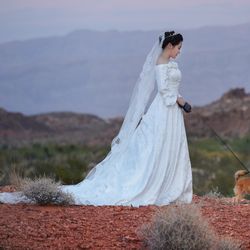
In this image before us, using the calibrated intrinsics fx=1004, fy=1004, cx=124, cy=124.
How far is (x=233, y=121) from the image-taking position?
71.9m

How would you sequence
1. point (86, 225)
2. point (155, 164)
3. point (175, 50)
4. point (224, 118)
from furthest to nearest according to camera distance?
1. point (224, 118)
2. point (175, 50)
3. point (155, 164)
4. point (86, 225)

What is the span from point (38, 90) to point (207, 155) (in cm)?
5155

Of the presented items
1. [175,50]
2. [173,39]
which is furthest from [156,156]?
[173,39]

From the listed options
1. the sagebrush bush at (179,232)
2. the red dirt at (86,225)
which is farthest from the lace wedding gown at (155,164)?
the sagebrush bush at (179,232)

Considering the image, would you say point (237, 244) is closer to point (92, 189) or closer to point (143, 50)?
point (92, 189)

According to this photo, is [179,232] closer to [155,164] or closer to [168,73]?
[155,164]

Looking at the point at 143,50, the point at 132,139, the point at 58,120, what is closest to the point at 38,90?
the point at 58,120

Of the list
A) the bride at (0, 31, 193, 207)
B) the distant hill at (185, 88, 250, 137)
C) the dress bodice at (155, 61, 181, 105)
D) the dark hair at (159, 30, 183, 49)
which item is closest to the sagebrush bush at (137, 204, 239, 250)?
the bride at (0, 31, 193, 207)

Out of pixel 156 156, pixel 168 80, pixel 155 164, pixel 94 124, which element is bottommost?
pixel 94 124

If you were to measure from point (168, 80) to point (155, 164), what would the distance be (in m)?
1.21

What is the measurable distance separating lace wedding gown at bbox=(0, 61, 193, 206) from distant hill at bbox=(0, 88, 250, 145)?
157 feet

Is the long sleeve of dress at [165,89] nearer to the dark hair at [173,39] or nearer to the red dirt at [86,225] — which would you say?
the dark hair at [173,39]

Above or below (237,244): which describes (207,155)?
below

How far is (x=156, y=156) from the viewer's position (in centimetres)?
1417
